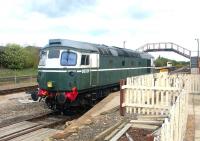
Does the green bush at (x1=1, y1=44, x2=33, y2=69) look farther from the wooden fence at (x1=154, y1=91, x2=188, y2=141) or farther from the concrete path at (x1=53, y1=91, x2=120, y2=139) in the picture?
the wooden fence at (x1=154, y1=91, x2=188, y2=141)

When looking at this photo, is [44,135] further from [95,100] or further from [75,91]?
[95,100]

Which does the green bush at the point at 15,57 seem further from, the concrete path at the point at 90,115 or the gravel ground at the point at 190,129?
the gravel ground at the point at 190,129

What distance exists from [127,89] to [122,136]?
381 cm

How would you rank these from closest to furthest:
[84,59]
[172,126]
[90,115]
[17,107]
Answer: [172,126]
[90,115]
[84,59]
[17,107]

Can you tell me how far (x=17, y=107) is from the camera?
61.2ft

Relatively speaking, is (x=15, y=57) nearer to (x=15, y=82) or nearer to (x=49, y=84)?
(x=15, y=82)

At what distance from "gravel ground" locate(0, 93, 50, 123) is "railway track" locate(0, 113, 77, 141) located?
1.12 m

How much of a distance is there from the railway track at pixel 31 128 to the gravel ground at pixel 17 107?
3.67 ft

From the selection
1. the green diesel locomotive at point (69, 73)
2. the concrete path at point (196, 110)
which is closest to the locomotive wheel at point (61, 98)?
the green diesel locomotive at point (69, 73)

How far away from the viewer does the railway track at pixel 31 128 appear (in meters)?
12.4

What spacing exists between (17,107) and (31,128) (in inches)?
206

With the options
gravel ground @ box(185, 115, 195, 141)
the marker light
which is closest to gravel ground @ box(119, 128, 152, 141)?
gravel ground @ box(185, 115, 195, 141)

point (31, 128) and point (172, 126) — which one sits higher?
point (172, 126)

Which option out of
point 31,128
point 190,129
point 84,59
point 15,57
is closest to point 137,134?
point 190,129
